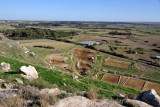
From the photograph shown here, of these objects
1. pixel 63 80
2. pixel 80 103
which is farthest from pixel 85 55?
pixel 80 103

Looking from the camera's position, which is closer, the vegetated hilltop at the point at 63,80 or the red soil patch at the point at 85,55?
the vegetated hilltop at the point at 63,80

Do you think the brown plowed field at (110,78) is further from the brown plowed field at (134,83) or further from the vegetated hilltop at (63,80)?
the brown plowed field at (134,83)

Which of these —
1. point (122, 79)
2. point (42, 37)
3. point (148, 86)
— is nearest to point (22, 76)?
point (122, 79)

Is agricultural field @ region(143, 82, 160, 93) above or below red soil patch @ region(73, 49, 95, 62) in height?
below

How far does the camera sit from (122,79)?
29.8 metres

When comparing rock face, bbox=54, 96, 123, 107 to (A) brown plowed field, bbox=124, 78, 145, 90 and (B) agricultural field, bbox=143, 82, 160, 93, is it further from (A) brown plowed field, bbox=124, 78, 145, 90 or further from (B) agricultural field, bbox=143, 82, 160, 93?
(B) agricultural field, bbox=143, 82, 160, 93

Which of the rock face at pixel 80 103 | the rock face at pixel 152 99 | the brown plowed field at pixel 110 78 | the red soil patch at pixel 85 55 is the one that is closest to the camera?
the rock face at pixel 80 103

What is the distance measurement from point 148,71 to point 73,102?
36.9 metres

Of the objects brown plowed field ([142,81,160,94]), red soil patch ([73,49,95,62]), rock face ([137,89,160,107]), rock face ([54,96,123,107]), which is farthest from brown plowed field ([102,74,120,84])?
rock face ([54,96,123,107])

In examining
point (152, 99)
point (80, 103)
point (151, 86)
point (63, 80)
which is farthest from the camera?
point (151, 86)

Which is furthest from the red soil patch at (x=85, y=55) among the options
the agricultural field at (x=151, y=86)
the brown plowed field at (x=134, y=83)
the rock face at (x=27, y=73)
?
the rock face at (x=27, y=73)

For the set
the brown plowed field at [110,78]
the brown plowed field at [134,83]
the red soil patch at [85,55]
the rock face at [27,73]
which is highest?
the rock face at [27,73]

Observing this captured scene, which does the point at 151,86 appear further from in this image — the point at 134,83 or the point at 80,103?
the point at 80,103

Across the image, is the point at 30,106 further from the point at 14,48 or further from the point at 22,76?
the point at 14,48
